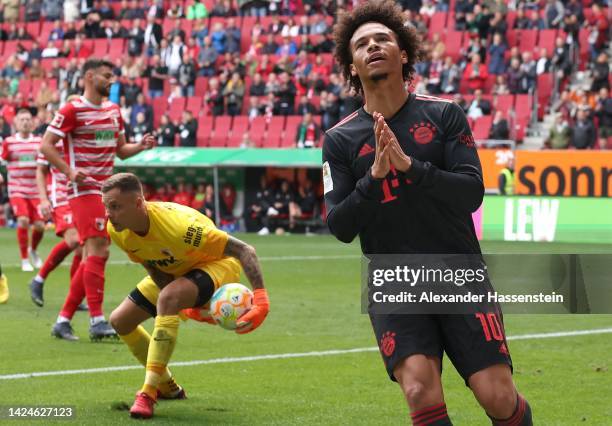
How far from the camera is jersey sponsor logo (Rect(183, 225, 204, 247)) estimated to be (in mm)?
7895

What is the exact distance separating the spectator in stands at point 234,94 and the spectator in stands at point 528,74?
25.4 ft

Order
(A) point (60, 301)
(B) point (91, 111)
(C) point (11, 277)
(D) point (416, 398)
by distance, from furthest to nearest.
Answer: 1. (C) point (11, 277)
2. (A) point (60, 301)
3. (B) point (91, 111)
4. (D) point (416, 398)

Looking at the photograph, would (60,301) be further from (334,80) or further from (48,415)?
(334,80)

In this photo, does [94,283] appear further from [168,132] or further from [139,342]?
[168,132]

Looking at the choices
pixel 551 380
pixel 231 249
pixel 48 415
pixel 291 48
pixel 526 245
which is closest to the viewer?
pixel 48 415

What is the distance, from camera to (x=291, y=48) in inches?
1303

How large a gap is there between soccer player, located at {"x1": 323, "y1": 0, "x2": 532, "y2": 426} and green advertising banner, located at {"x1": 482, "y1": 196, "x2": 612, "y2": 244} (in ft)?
59.4

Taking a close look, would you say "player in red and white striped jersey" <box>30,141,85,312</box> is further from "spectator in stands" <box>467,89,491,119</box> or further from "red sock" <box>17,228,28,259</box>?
"spectator in stands" <box>467,89,491,119</box>

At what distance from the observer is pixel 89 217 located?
434 inches

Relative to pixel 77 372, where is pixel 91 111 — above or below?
above

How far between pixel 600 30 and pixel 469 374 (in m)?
24.9

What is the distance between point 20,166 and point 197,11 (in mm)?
18156

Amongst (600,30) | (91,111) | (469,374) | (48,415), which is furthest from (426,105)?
(600,30)

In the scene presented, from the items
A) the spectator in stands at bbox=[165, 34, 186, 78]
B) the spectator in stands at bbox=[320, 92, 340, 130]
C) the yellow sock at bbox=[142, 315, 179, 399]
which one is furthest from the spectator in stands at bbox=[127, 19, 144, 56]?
the yellow sock at bbox=[142, 315, 179, 399]
